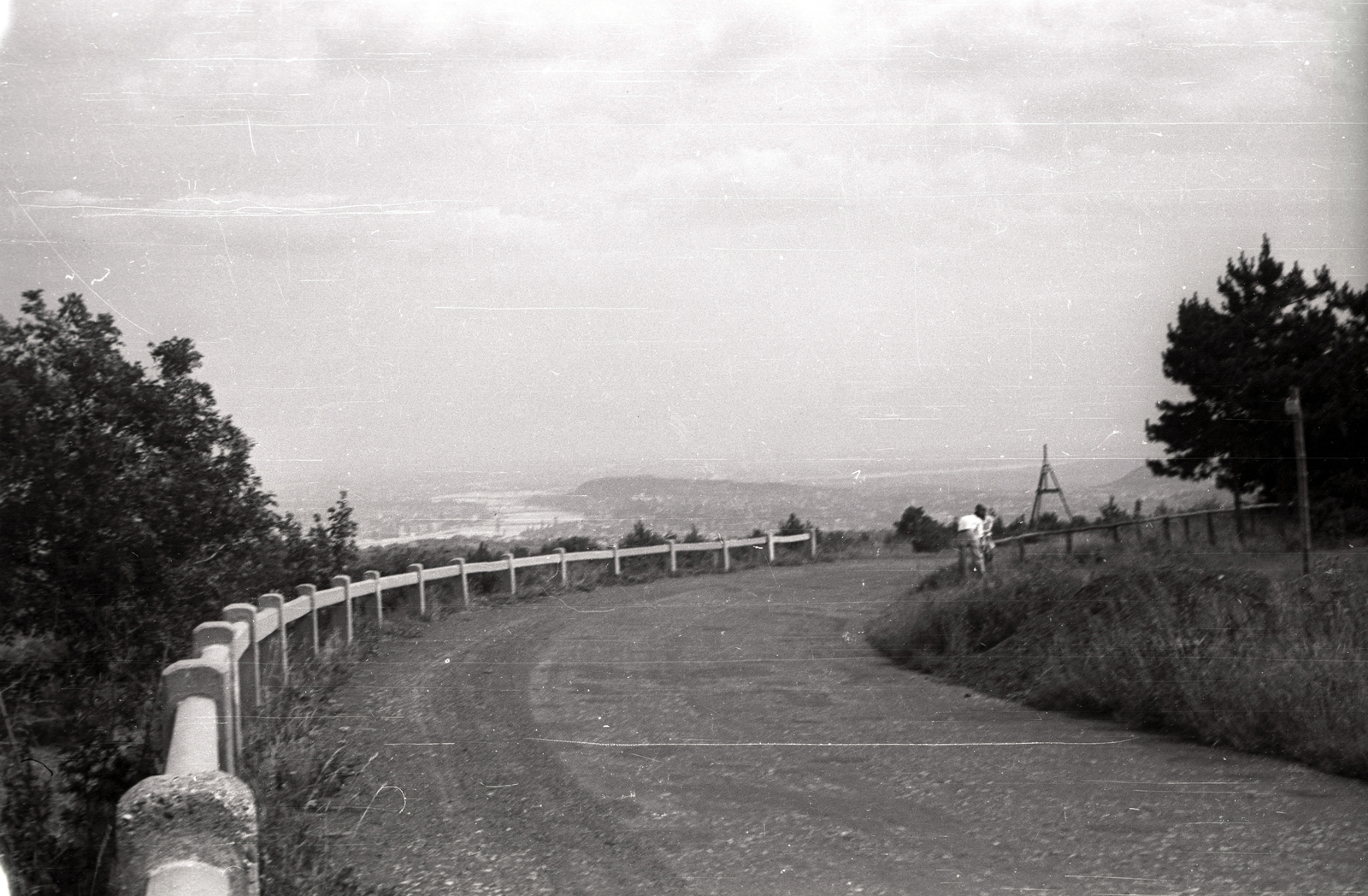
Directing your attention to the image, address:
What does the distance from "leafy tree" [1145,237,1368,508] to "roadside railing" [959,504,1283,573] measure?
27.3 inches

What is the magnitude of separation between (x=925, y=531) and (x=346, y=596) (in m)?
26.1

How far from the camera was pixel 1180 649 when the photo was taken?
9586 mm

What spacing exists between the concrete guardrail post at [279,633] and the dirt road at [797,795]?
620 mm

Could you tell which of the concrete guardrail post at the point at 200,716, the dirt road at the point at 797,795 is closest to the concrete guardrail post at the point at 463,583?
the dirt road at the point at 797,795

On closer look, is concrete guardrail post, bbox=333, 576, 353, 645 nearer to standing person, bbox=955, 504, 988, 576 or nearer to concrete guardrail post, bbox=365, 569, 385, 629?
concrete guardrail post, bbox=365, 569, 385, 629

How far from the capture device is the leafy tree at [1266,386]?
85.2 ft

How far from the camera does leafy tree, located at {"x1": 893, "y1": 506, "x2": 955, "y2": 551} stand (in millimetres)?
37750

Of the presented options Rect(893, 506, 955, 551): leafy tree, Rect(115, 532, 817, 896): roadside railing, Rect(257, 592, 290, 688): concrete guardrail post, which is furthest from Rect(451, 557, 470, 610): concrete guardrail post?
Rect(893, 506, 955, 551): leafy tree

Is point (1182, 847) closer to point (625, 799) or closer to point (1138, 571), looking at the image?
point (625, 799)

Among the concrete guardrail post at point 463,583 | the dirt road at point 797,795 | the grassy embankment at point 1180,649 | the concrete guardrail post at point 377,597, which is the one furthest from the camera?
the concrete guardrail post at point 463,583

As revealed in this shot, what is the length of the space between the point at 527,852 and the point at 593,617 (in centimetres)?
1293

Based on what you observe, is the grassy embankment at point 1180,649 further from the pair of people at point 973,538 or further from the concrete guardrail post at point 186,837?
the concrete guardrail post at point 186,837

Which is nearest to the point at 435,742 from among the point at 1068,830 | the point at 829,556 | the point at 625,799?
the point at 625,799

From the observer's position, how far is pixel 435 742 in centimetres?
855
